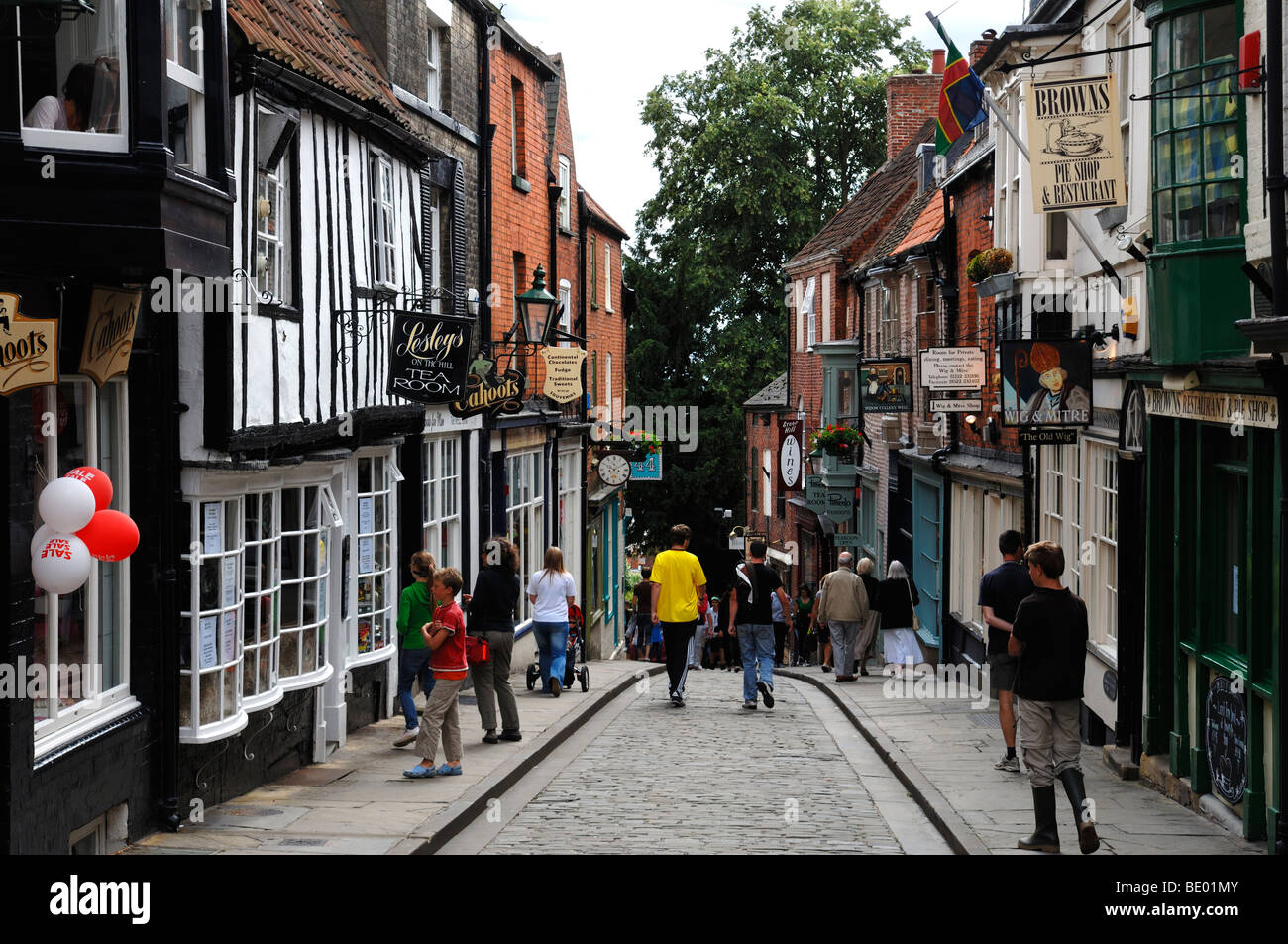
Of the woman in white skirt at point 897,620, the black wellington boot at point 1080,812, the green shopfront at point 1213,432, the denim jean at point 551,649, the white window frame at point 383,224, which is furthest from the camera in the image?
the woman in white skirt at point 897,620

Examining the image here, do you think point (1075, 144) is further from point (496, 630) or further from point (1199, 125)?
point (496, 630)

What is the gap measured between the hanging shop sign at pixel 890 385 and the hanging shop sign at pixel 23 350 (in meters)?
18.0

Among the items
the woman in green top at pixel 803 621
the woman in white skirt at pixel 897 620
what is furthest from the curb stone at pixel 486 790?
the woman in green top at pixel 803 621

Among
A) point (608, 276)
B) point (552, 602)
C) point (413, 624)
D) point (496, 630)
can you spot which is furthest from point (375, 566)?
point (608, 276)

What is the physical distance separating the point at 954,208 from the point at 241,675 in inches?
605

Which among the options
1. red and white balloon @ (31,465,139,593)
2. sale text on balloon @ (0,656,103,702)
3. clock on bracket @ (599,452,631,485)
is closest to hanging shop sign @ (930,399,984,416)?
clock on bracket @ (599,452,631,485)

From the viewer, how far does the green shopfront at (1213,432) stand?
9758 mm

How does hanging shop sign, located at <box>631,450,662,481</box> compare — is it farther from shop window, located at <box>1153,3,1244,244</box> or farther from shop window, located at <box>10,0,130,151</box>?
shop window, located at <box>10,0,130,151</box>

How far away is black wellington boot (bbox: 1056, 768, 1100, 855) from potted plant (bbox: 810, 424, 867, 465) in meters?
22.1

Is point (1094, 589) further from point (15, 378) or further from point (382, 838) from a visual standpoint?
point (15, 378)

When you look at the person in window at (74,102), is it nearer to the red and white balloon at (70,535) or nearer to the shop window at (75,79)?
the shop window at (75,79)

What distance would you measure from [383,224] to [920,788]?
8.22 metres

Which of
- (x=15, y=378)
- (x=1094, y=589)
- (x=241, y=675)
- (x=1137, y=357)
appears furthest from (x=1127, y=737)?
(x=15, y=378)

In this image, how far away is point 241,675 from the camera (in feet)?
37.7
